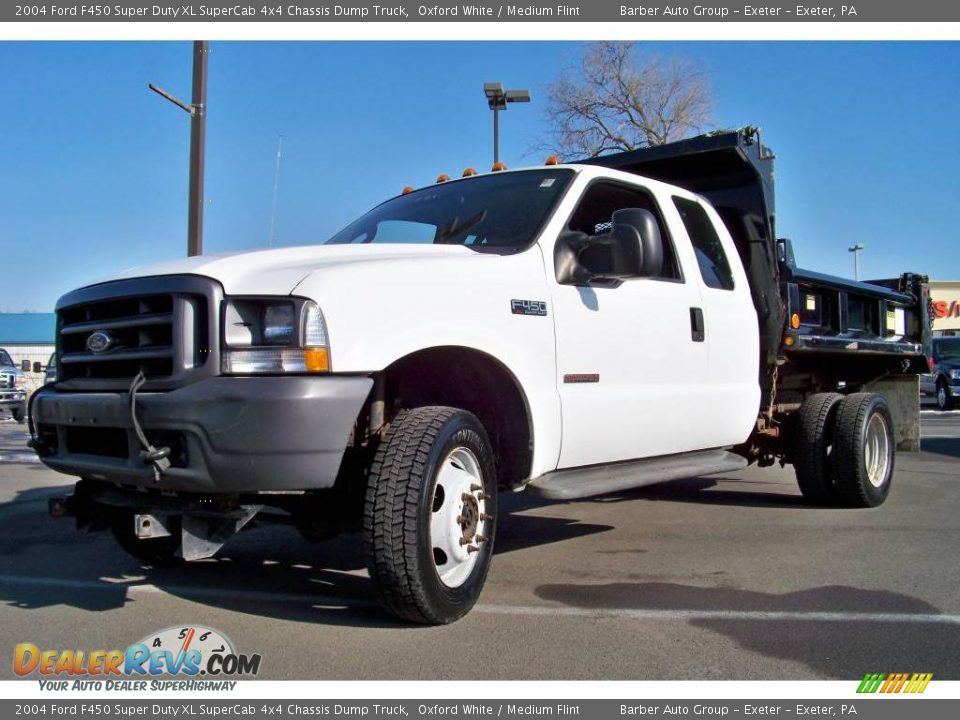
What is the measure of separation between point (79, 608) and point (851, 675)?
3.30 metres

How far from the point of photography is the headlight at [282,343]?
327cm

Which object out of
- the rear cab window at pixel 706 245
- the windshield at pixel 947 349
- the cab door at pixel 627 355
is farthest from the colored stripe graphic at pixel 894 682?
the windshield at pixel 947 349

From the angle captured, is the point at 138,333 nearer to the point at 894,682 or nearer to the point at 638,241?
the point at 638,241

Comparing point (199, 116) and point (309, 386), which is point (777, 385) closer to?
point (309, 386)

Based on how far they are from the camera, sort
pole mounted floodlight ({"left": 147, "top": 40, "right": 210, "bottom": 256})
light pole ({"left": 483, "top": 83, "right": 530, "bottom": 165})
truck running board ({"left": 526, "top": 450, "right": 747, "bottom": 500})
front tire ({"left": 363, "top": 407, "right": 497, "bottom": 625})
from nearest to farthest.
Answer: front tire ({"left": 363, "top": 407, "right": 497, "bottom": 625})
truck running board ({"left": 526, "top": 450, "right": 747, "bottom": 500})
pole mounted floodlight ({"left": 147, "top": 40, "right": 210, "bottom": 256})
light pole ({"left": 483, "top": 83, "right": 530, "bottom": 165})

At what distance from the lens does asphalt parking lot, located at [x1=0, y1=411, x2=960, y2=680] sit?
333 cm

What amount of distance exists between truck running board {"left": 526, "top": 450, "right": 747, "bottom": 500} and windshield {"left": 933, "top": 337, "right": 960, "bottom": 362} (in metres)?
21.2

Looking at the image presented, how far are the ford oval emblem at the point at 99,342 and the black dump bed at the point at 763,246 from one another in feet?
12.6

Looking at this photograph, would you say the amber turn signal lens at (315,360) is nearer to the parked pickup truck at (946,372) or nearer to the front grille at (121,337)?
the front grille at (121,337)

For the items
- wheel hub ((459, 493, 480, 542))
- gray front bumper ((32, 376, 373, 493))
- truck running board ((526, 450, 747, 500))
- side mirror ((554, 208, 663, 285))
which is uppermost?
side mirror ((554, 208, 663, 285))

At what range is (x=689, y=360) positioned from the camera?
17.1ft

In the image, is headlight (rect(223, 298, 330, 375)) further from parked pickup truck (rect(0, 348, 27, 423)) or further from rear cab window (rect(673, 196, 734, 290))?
parked pickup truck (rect(0, 348, 27, 423))

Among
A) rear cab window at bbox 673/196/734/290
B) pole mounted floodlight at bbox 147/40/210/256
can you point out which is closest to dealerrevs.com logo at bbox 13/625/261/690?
rear cab window at bbox 673/196/734/290
